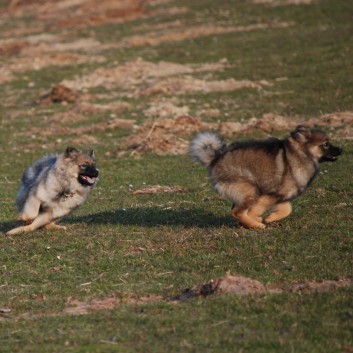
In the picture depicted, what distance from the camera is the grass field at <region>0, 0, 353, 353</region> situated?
29.0 ft

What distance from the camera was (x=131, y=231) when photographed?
13.3 m

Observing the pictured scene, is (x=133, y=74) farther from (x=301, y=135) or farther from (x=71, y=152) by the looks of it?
(x=301, y=135)

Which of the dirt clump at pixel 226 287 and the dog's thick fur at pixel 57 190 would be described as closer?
the dirt clump at pixel 226 287

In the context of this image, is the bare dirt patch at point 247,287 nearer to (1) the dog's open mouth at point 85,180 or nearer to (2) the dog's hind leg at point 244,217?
(2) the dog's hind leg at point 244,217

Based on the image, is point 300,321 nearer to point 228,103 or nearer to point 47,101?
point 228,103

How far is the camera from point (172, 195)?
1634 centimetres

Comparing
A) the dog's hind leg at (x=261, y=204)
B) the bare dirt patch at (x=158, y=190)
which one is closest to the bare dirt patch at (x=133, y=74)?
the bare dirt patch at (x=158, y=190)

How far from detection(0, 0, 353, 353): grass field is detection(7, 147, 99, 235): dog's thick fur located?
0.90 feet

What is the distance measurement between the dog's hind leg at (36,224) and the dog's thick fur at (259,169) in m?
2.44

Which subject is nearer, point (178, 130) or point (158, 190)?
point (158, 190)

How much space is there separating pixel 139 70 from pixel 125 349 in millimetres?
26151

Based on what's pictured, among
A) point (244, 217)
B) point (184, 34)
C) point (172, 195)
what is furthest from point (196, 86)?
point (244, 217)

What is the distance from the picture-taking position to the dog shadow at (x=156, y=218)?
13.6m

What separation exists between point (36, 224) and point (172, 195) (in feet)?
11.5
